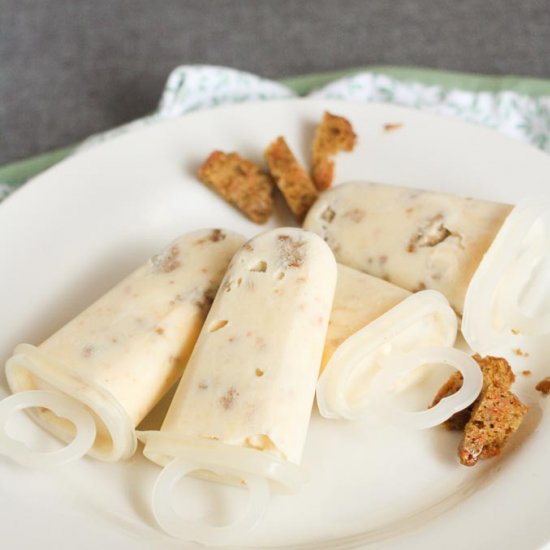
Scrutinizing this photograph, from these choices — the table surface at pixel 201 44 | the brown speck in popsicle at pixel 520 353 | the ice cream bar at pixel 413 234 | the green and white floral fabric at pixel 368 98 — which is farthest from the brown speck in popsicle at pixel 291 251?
→ the table surface at pixel 201 44

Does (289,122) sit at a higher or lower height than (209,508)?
higher

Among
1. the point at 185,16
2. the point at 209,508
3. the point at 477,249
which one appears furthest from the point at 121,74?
the point at 209,508

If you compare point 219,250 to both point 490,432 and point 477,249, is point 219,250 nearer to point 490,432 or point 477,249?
point 477,249

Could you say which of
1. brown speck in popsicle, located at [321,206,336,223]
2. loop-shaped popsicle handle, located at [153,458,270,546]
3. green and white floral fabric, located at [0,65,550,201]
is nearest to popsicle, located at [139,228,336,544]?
loop-shaped popsicle handle, located at [153,458,270,546]

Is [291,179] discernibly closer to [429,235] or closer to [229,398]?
[429,235]

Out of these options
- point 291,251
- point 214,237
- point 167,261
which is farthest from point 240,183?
point 291,251
